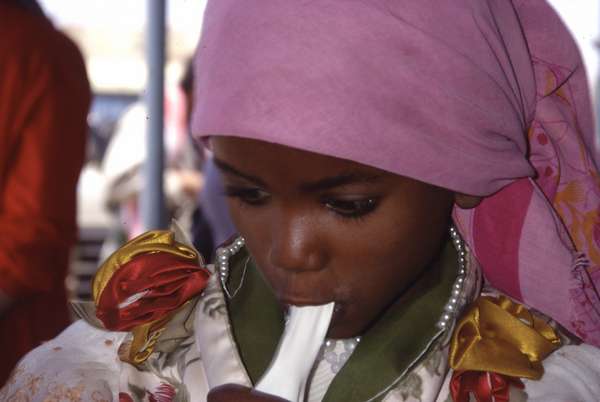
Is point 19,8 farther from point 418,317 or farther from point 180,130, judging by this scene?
point 180,130

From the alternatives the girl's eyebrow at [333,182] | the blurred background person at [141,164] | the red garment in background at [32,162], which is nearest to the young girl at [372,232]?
the girl's eyebrow at [333,182]

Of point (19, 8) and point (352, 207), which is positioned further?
point (19, 8)

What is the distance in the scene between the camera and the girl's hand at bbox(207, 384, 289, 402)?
2.82 ft

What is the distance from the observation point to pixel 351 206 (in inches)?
35.2

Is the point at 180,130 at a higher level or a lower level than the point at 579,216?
lower

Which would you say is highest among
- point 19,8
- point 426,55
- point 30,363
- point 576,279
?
point 426,55

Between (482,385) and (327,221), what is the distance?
239 mm

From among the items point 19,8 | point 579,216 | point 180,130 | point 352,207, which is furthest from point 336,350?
point 180,130

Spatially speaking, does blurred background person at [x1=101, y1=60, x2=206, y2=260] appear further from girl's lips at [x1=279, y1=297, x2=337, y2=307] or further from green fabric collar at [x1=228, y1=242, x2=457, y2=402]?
girl's lips at [x1=279, y1=297, x2=337, y2=307]

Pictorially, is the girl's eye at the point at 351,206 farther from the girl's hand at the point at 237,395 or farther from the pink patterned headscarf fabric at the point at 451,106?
the girl's hand at the point at 237,395

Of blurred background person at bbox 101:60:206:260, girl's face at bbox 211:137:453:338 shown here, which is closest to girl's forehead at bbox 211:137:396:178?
girl's face at bbox 211:137:453:338

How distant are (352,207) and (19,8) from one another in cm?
88

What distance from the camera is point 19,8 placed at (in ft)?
5.01

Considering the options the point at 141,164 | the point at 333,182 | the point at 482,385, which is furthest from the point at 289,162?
the point at 141,164
